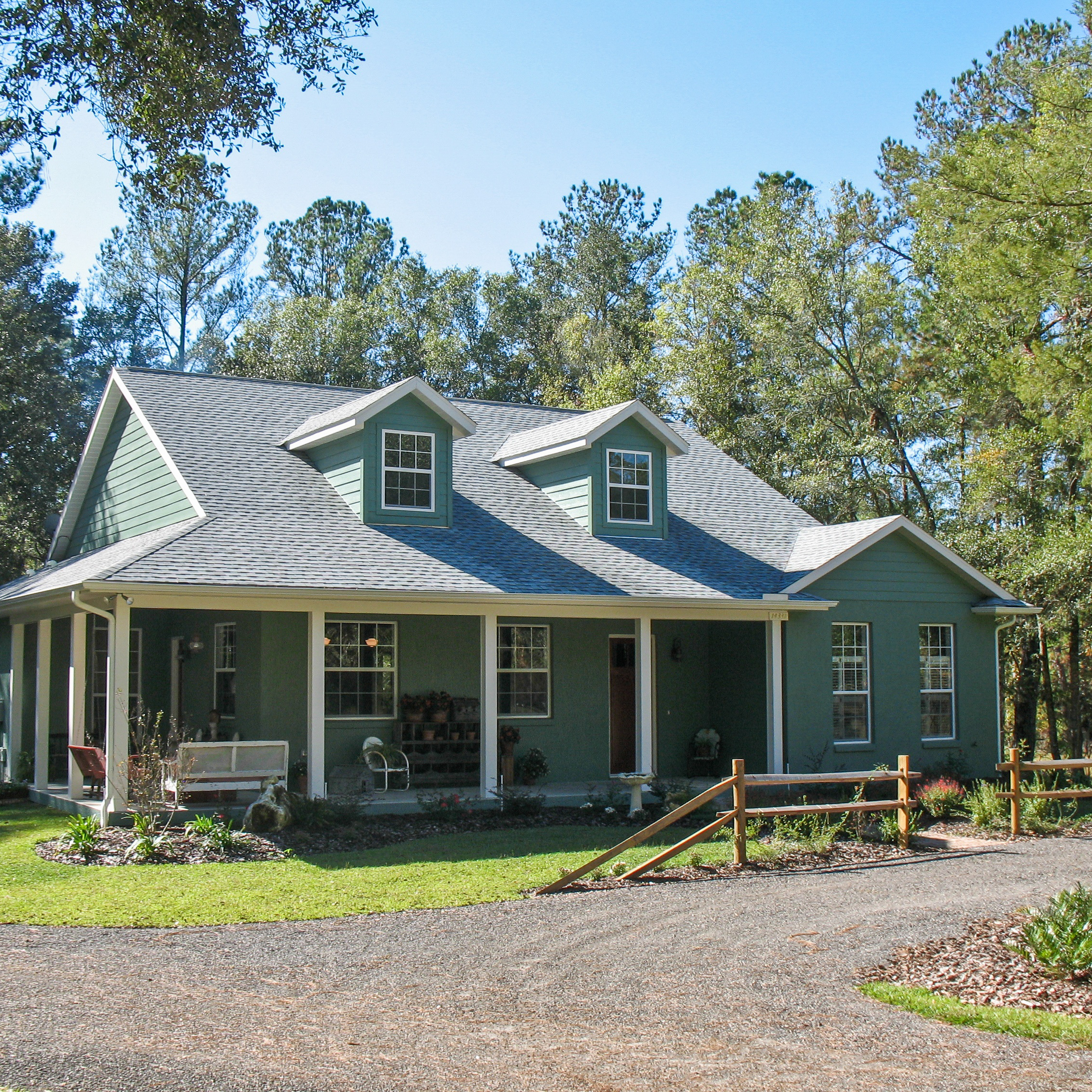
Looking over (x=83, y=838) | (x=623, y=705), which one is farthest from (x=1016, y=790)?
(x=83, y=838)

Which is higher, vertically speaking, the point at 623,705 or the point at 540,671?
the point at 540,671

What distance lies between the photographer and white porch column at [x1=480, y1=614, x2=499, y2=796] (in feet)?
47.9

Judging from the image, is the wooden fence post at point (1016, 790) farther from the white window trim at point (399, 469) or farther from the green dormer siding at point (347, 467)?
the green dormer siding at point (347, 467)

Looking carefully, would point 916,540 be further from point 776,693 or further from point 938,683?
point 776,693

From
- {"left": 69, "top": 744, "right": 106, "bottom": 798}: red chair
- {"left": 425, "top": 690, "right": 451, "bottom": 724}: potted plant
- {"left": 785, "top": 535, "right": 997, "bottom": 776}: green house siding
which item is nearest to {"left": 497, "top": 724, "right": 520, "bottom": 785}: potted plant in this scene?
{"left": 425, "top": 690, "right": 451, "bottom": 724}: potted plant

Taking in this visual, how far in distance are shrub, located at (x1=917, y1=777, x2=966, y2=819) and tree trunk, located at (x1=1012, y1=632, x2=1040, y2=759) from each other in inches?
502

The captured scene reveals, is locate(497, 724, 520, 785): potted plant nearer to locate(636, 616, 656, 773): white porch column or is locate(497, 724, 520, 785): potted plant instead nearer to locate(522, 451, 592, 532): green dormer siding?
locate(636, 616, 656, 773): white porch column

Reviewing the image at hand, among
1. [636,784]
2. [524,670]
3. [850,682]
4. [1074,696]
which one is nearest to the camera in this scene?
[636,784]

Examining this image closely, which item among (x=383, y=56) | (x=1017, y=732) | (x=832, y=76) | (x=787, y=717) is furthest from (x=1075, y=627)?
(x=383, y=56)

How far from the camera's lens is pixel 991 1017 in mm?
6352

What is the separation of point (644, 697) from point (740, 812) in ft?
13.6

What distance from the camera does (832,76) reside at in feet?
44.2

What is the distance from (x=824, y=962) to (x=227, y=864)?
19.9 feet

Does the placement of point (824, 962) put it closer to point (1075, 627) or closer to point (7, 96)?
point (7, 96)
